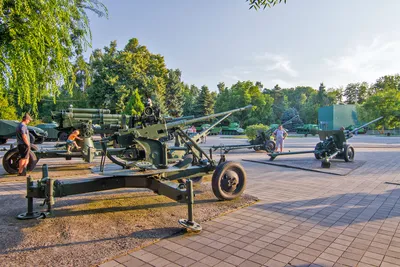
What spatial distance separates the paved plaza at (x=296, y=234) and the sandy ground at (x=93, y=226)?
267 mm

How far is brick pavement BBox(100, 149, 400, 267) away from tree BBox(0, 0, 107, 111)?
9.41 ft

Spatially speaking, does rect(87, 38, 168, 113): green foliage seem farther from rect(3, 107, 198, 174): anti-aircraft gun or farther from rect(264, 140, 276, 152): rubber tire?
rect(3, 107, 198, 174): anti-aircraft gun

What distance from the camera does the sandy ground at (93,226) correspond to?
11.0 ft

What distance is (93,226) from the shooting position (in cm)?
429

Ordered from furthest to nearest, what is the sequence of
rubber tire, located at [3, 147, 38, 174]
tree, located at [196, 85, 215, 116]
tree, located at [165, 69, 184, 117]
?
tree, located at [196, 85, 215, 116] → tree, located at [165, 69, 184, 117] → rubber tire, located at [3, 147, 38, 174]

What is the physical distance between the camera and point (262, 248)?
11.9 feet

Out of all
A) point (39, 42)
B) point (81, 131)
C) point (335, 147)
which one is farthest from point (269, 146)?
point (39, 42)

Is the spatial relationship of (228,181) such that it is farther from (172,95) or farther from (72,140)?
(172,95)

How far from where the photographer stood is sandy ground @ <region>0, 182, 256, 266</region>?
334 cm

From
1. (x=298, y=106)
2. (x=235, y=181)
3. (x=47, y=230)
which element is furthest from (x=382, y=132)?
(x=47, y=230)

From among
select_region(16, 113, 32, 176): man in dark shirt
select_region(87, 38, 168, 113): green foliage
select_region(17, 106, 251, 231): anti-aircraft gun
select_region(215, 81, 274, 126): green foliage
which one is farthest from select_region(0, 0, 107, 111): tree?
select_region(215, 81, 274, 126): green foliage

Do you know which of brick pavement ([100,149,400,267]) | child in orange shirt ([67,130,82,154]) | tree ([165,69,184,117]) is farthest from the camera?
tree ([165,69,184,117])

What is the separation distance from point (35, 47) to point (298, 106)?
242 feet

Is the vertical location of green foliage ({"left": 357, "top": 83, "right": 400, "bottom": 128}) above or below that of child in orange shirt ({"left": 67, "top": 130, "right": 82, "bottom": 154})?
above
